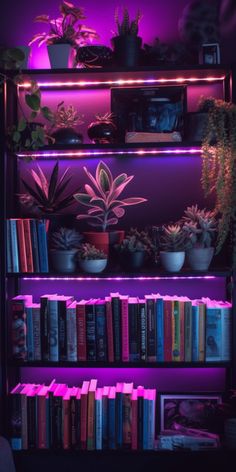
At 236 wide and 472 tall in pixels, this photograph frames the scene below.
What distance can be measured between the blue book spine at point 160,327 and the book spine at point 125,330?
6.0 inches

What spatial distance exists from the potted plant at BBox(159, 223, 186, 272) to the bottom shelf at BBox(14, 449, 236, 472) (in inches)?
34.8

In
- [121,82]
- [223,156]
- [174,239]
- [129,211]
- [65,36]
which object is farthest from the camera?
[129,211]

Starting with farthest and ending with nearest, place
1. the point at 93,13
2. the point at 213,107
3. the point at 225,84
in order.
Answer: the point at 93,13
the point at 225,84
the point at 213,107

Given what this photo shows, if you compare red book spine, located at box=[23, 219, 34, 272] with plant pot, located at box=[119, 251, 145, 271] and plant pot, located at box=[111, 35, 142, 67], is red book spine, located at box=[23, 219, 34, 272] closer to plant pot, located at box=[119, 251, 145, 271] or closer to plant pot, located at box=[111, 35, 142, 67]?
plant pot, located at box=[119, 251, 145, 271]

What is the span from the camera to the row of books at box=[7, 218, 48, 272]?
7.52 feet

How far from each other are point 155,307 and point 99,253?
0.38m

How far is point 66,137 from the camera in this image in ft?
7.58

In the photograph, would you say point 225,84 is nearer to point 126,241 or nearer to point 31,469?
point 126,241

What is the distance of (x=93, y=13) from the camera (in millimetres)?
2582

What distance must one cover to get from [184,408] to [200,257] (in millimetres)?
856

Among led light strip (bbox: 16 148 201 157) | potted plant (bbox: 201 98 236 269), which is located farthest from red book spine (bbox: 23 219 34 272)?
potted plant (bbox: 201 98 236 269)

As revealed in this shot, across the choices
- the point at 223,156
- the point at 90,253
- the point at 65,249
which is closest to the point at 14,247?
the point at 65,249

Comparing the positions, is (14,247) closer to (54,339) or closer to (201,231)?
(54,339)

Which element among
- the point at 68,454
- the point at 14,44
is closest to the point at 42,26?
the point at 14,44
